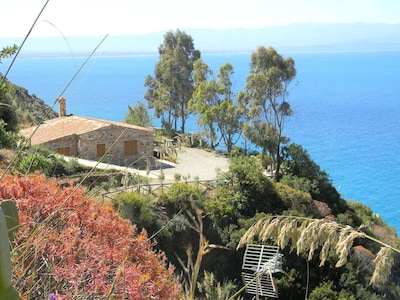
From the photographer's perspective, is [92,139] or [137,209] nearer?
[137,209]

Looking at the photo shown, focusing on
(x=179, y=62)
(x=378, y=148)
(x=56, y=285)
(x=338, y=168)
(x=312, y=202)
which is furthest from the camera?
(x=378, y=148)

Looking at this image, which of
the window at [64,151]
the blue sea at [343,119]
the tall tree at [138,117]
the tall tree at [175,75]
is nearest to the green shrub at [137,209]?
the blue sea at [343,119]

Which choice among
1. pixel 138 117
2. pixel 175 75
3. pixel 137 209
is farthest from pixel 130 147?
pixel 175 75

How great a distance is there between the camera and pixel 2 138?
30.2ft

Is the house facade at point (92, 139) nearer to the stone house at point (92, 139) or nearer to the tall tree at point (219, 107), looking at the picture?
the stone house at point (92, 139)

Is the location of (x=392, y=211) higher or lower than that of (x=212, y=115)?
lower

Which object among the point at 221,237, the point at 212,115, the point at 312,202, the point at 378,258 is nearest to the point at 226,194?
the point at 221,237

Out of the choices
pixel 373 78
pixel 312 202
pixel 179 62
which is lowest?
pixel 373 78

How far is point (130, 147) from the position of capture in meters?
21.1

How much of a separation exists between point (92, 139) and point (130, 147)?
1555mm

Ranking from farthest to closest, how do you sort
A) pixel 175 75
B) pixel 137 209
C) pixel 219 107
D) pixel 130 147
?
1. pixel 175 75
2. pixel 219 107
3. pixel 130 147
4. pixel 137 209

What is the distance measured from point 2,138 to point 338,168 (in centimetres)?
3188

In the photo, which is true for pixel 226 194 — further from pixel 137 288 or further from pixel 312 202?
pixel 137 288

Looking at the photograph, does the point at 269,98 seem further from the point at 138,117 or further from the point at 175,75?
the point at 175,75
